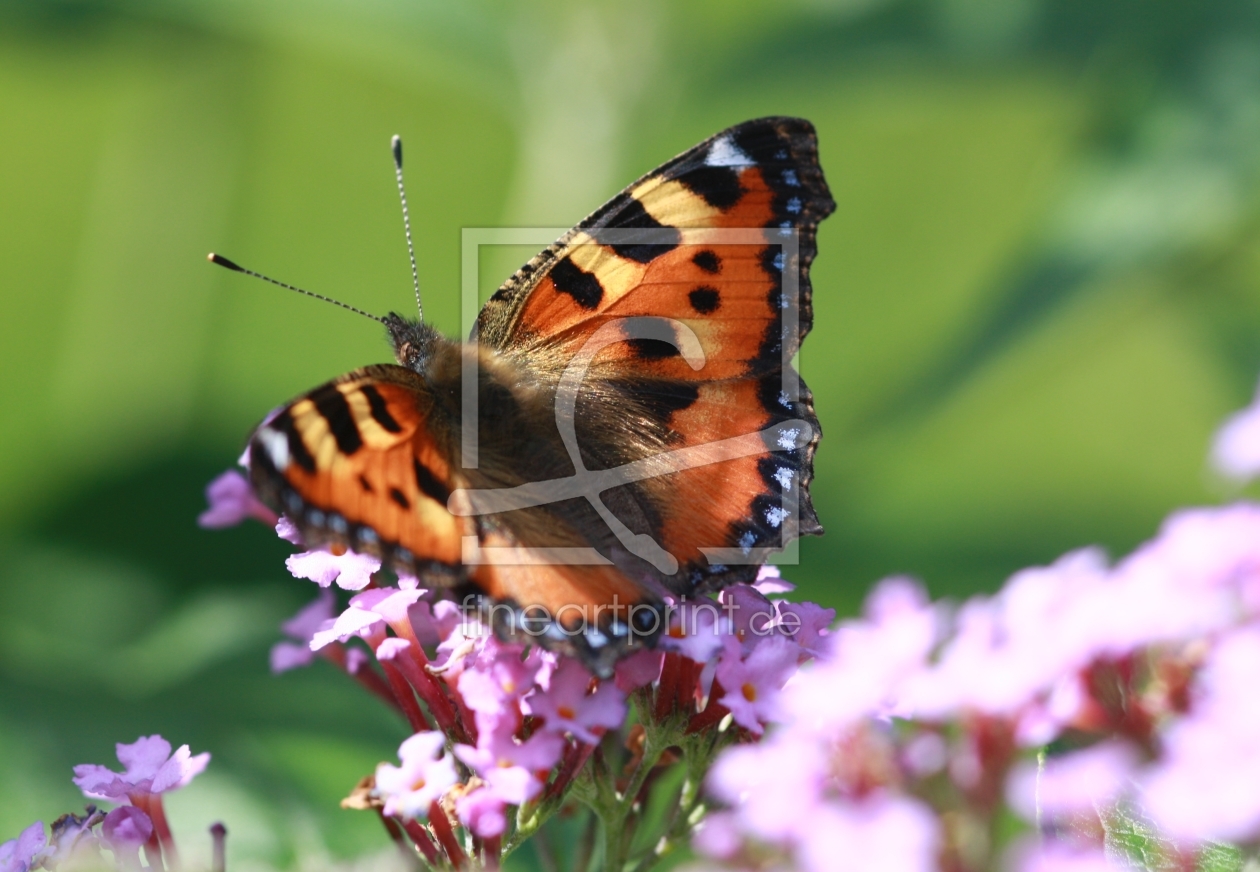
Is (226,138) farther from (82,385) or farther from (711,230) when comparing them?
(711,230)

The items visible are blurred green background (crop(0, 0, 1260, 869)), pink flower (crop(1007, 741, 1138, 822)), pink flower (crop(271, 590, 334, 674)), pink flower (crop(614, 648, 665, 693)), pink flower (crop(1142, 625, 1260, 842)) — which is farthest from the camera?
blurred green background (crop(0, 0, 1260, 869))

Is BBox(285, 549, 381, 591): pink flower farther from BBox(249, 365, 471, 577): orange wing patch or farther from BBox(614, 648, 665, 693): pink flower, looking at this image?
BBox(614, 648, 665, 693): pink flower

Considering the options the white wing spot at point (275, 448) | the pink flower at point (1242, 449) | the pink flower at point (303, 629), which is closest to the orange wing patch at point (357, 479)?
the white wing spot at point (275, 448)

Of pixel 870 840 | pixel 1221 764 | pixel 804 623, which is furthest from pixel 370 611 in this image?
pixel 1221 764

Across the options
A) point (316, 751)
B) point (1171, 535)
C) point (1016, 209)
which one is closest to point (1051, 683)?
point (1171, 535)

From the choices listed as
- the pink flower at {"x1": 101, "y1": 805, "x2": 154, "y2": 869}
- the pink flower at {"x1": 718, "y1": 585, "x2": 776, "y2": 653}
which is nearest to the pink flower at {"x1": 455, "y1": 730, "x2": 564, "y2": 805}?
the pink flower at {"x1": 718, "y1": 585, "x2": 776, "y2": 653}

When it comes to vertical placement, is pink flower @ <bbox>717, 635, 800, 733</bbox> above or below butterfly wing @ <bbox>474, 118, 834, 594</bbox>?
below

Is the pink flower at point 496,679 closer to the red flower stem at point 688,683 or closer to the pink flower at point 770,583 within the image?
the red flower stem at point 688,683
